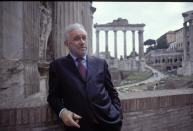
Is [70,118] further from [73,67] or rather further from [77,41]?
[77,41]

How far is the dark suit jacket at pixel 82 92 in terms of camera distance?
168 cm

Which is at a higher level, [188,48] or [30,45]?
[188,48]

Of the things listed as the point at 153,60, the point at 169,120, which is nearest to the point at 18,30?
the point at 169,120

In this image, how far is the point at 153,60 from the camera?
5778cm

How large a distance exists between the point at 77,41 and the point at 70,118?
90cm

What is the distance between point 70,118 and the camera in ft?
5.33

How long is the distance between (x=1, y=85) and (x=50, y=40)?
3.29 meters

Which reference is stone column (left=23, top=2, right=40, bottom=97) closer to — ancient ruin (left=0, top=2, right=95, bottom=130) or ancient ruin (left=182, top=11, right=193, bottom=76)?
ancient ruin (left=0, top=2, right=95, bottom=130)

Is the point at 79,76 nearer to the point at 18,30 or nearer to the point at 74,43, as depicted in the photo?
the point at 74,43

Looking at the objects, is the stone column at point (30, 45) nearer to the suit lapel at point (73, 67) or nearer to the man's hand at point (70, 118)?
the suit lapel at point (73, 67)

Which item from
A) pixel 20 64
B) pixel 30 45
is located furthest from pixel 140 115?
pixel 30 45

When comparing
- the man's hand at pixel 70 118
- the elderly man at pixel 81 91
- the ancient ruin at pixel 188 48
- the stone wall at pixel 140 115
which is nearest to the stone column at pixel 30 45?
the stone wall at pixel 140 115

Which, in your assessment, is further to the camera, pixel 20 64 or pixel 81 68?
pixel 20 64

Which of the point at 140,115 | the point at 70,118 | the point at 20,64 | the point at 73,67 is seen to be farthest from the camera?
the point at 20,64
